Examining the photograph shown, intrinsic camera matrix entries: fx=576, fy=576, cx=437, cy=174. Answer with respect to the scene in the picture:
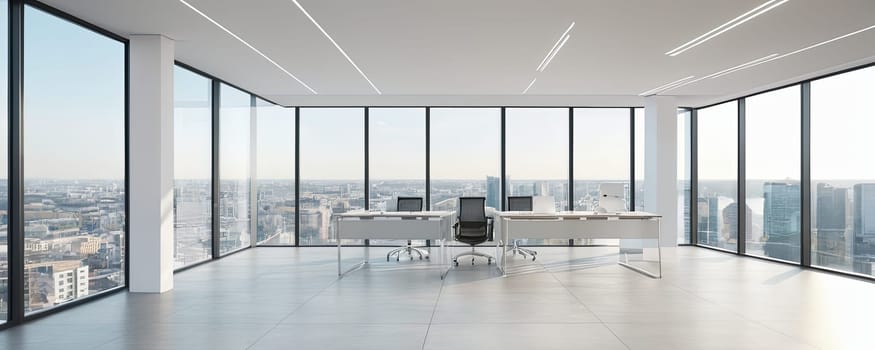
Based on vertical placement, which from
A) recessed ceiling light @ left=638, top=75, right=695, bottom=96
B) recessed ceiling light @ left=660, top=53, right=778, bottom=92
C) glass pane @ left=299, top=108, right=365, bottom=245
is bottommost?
glass pane @ left=299, top=108, right=365, bottom=245

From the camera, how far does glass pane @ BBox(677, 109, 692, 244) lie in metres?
12.0

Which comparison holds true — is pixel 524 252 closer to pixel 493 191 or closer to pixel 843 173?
pixel 493 191

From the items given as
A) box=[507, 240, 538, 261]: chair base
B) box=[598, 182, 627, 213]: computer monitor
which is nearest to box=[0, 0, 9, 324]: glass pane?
box=[507, 240, 538, 261]: chair base

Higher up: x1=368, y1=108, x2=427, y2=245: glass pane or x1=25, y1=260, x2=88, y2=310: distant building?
x1=368, y1=108, x2=427, y2=245: glass pane

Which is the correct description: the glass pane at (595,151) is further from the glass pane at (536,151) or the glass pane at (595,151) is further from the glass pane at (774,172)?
the glass pane at (774,172)

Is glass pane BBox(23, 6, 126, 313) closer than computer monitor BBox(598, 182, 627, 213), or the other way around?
glass pane BBox(23, 6, 126, 313)

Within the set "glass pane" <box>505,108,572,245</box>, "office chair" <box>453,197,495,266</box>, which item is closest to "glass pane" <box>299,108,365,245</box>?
"glass pane" <box>505,108,572,245</box>

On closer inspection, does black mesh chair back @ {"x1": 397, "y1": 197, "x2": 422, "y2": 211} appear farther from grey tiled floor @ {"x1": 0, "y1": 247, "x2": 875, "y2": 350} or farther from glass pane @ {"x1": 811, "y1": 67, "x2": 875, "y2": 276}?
glass pane @ {"x1": 811, "y1": 67, "x2": 875, "y2": 276}

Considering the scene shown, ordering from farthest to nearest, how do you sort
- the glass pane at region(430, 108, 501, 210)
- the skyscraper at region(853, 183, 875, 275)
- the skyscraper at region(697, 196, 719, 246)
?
the glass pane at region(430, 108, 501, 210)
the skyscraper at region(697, 196, 719, 246)
the skyscraper at region(853, 183, 875, 275)

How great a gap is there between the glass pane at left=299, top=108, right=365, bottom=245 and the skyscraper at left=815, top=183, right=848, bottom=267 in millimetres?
7921

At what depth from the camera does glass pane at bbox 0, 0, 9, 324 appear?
16.3 ft

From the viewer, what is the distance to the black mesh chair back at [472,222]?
9.19 m

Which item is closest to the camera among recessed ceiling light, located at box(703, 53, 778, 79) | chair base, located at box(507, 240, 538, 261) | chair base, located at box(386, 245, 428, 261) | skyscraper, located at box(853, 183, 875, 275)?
recessed ceiling light, located at box(703, 53, 778, 79)

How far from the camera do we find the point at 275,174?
1141 cm
